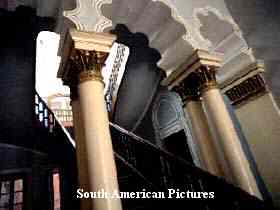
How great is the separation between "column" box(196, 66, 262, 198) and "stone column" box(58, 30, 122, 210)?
141 cm

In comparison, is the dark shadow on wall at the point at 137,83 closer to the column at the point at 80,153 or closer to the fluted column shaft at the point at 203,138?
the fluted column shaft at the point at 203,138

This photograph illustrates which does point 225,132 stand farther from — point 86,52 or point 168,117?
point 168,117

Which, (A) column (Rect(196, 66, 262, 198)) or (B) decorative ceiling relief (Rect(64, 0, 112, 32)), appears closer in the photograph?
(B) decorative ceiling relief (Rect(64, 0, 112, 32))

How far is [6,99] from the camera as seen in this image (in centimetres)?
587

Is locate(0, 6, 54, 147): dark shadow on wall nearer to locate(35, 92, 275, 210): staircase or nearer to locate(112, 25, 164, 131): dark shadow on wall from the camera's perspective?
locate(35, 92, 275, 210): staircase

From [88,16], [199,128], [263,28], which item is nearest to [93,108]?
[88,16]

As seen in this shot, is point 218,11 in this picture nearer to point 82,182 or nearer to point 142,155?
point 82,182

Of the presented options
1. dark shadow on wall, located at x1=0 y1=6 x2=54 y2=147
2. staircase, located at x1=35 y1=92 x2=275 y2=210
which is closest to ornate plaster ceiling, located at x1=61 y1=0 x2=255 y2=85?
staircase, located at x1=35 y1=92 x2=275 y2=210

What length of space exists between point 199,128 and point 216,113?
44 cm

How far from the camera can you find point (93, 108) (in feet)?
7.12

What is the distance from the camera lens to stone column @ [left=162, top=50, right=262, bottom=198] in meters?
2.75

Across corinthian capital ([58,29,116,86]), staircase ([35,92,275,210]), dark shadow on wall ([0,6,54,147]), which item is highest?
dark shadow on wall ([0,6,54,147])

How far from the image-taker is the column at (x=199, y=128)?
10.4 feet

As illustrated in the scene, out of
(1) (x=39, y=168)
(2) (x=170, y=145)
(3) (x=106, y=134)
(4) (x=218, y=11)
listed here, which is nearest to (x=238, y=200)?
(3) (x=106, y=134)
